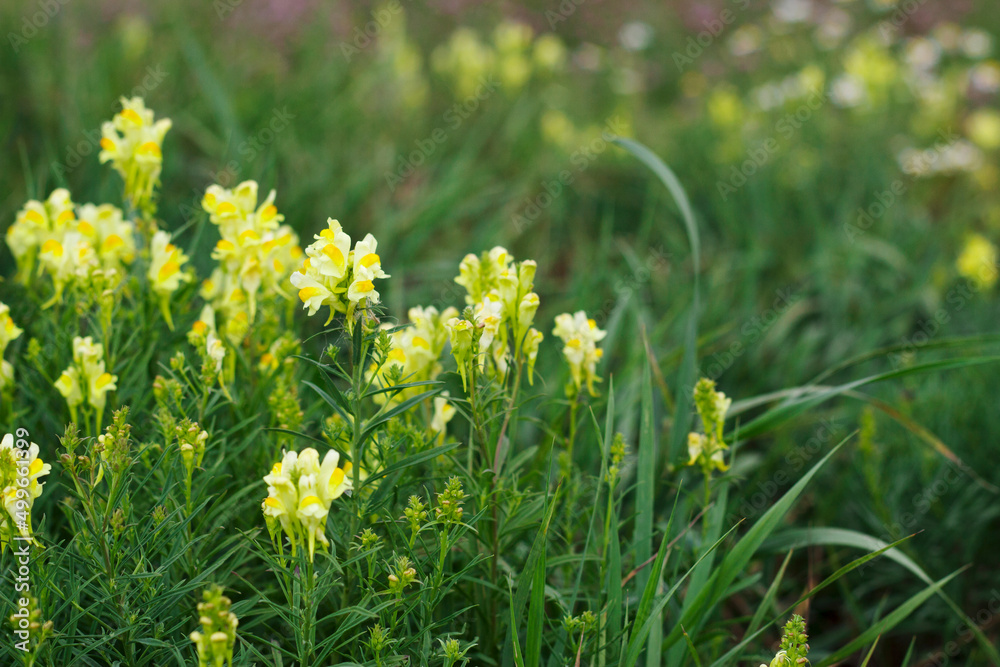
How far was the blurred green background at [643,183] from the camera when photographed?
2762mm

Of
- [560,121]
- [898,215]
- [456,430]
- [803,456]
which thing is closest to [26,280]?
[456,430]

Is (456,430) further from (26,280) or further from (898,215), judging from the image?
(898,215)

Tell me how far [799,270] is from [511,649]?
3022 mm

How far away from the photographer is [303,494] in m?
1.35

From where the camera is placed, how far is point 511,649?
167cm

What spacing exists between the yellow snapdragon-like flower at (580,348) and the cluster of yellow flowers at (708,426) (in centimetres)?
25
